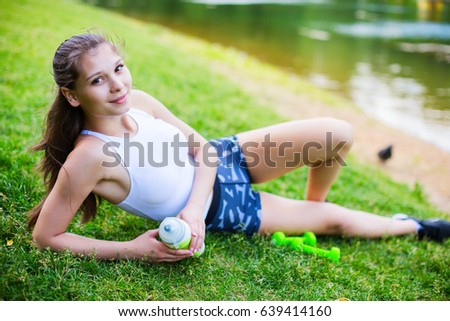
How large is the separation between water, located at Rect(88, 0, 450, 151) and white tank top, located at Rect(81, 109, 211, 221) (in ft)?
15.7

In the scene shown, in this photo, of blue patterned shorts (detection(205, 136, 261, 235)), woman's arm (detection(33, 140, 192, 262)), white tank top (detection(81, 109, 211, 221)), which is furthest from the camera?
blue patterned shorts (detection(205, 136, 261, 235))

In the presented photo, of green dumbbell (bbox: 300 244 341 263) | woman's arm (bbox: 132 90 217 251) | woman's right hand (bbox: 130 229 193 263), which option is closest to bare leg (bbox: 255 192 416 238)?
green dumbbell (bbox: 300 244 341 263)

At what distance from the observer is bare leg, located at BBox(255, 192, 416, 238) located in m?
2.36

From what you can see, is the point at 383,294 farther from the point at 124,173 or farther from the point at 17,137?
the point at 17,137

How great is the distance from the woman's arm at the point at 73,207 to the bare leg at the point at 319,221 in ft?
2.01

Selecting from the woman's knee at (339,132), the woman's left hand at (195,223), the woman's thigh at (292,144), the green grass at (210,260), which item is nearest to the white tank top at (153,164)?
the woman's left hand at (195,223)

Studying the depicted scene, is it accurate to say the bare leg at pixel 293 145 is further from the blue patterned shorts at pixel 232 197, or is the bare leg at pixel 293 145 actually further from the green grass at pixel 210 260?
the green grass at pixel 210 260

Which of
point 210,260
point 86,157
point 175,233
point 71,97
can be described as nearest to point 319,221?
point 210,260

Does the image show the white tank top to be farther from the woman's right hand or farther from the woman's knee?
the woman's knee

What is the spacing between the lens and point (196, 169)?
2143 millimetres

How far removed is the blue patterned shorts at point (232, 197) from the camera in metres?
2.20

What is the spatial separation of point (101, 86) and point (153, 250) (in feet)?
2.25
